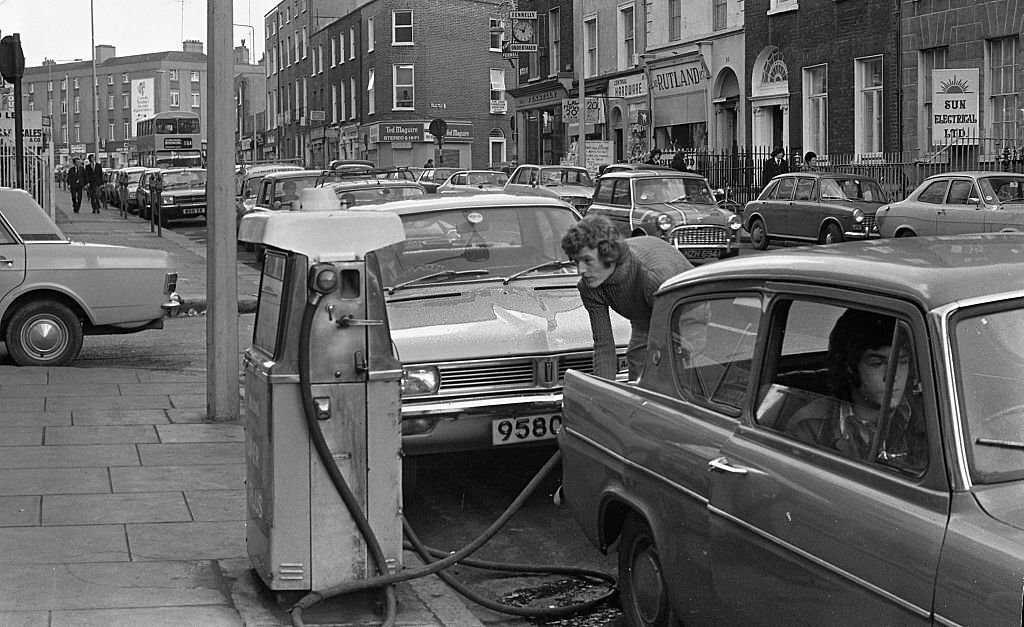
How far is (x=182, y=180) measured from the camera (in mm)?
42219

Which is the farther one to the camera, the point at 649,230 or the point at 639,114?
the point at 639,114

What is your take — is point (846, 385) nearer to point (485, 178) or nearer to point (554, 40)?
point (485, 178)

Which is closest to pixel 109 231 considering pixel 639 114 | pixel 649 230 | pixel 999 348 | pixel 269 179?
pixel 269 179

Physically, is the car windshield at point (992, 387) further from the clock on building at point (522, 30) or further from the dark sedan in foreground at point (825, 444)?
the clock on building at point (522, 30)

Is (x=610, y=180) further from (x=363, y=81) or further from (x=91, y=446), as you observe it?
(x=363, y=81)

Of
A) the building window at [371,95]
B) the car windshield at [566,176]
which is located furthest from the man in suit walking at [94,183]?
the car windshield at [566,176]

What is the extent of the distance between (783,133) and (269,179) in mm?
15150

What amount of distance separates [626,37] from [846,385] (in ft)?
147

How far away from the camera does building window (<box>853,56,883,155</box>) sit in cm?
3347

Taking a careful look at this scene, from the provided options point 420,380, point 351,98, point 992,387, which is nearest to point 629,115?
point 351,98

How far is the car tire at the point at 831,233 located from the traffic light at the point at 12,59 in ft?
47.7

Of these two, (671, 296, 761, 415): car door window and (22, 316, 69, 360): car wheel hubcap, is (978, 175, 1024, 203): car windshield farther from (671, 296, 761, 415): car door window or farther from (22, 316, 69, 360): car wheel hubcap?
(671, 296, 761, 415): car door window

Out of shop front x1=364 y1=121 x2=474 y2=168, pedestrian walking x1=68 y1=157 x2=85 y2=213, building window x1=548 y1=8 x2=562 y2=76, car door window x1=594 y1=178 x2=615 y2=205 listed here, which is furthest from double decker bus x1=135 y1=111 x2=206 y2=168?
car door window x1=594 y1=178 x2=615 y2=205

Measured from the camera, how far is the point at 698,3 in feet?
139
